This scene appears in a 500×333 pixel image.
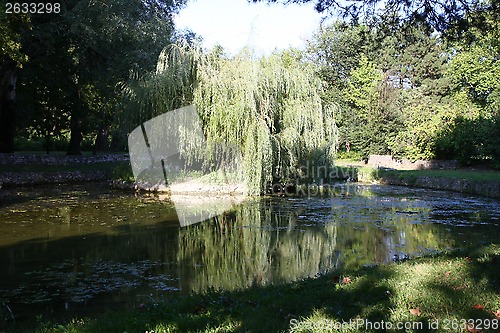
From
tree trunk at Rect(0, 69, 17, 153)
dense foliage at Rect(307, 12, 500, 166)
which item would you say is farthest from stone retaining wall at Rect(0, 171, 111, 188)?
dense foliage at Rect(307, 12, 500, 166)

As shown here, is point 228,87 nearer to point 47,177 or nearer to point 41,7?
point 41,7

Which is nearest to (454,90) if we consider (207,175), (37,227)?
(207,175)

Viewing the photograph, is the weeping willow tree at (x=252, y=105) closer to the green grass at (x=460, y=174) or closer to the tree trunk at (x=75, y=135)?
the green grass at (x=460, y=174)

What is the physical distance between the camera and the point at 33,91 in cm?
2648

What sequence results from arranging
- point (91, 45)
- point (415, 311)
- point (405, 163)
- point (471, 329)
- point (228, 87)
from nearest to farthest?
point (471, 329)
point (415, 311)
point (228, 87)
point (91, 45)
point (405, 163)

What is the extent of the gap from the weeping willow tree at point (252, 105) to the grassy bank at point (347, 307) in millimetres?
10737

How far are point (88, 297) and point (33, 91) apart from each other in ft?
77.9

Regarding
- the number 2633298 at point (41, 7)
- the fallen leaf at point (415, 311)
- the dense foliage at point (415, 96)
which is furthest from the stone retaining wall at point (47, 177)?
the fallen leaf at point (415, 311)

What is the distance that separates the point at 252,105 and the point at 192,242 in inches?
300

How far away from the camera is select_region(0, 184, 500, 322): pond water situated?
260 inches

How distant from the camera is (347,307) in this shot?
14.1 feet

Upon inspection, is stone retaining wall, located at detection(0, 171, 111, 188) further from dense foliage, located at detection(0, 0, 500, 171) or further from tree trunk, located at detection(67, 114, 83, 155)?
tree trunk, located at detection(67, 114, 83, 155)

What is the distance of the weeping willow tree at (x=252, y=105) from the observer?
16.3 metres

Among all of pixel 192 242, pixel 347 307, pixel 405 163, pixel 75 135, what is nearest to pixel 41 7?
pixel 75 135
